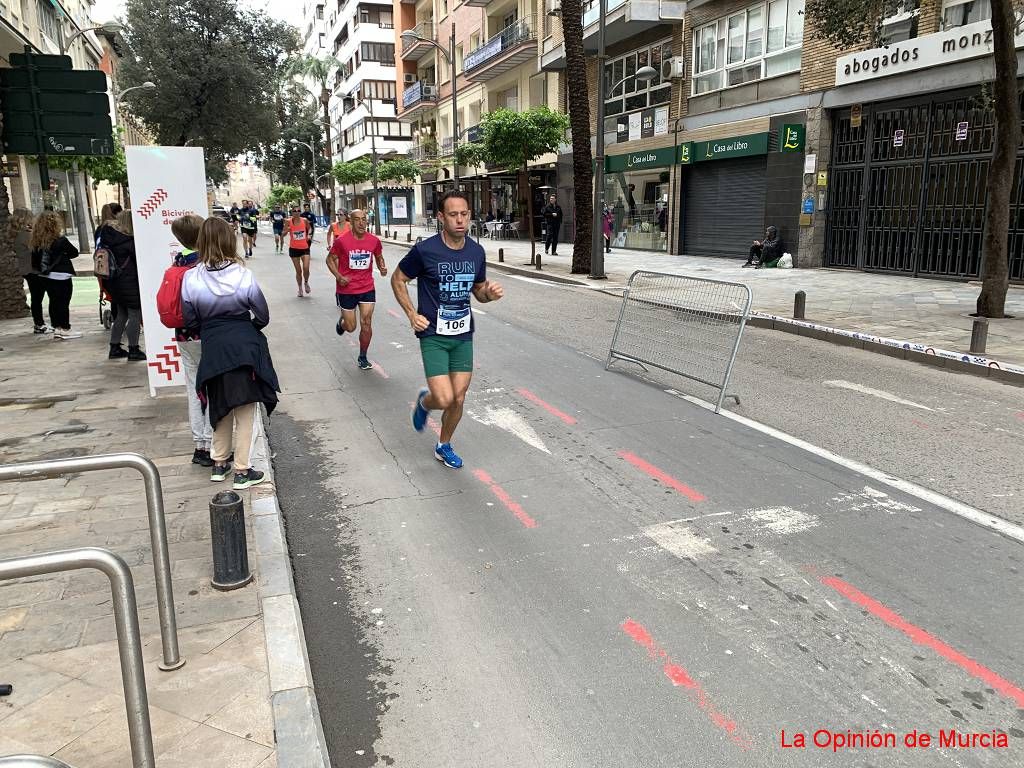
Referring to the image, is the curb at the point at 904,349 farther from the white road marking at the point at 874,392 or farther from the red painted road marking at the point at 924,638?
the red painted road marking at the point at 924,638

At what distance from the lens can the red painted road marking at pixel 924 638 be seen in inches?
122

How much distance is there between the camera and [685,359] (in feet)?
27.1

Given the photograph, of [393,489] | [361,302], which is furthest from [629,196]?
[393,489]

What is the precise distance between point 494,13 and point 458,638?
138 ft

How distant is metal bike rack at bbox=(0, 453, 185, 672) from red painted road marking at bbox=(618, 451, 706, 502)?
3190 mm

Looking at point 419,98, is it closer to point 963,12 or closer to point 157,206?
point 963,12

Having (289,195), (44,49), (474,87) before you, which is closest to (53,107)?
(44,49)

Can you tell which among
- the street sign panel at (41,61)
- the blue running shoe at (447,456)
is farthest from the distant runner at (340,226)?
the blue running shoe at (447,456)

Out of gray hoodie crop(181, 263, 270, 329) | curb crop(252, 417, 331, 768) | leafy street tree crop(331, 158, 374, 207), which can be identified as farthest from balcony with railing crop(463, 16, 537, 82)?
curb crop(252, 417, 331, 768)

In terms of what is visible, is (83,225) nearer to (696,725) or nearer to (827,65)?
(827,65)

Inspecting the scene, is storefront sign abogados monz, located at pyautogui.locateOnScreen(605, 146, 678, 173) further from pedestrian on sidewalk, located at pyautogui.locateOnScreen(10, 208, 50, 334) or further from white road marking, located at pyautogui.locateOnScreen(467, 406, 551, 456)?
white road marking, located at pyautogui.locateOnScreen(467, 406, 551, 456)

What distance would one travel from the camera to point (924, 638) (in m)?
3.46

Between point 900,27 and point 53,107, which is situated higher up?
point 900,27

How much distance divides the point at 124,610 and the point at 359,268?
7.49 meters
